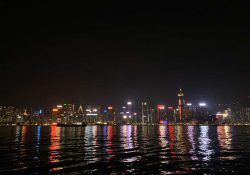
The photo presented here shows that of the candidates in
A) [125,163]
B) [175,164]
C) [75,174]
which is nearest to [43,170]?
[75,174]

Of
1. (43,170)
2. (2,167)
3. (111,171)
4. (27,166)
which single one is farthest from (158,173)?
(2,167)

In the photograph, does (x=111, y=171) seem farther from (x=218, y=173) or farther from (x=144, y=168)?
(x=218, y=173)

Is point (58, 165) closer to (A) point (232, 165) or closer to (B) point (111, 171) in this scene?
(B) point (111, 171)

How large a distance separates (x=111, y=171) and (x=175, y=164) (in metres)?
7.09

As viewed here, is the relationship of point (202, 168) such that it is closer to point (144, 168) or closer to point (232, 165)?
point (232, 165)

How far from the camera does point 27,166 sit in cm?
2033

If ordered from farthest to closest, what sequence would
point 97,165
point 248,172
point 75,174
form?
1. point 97,165
2. point 248,172
3. point 75,174

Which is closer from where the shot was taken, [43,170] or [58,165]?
[43,170]

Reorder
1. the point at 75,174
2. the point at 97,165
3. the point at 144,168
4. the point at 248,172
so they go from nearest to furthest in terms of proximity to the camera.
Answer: the point at 75,174 → the point at 248,172 → the point at 144,168 → the point at 97,165

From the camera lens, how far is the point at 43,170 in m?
18.7

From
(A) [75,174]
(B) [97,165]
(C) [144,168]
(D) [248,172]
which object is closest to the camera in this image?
(A) [75,174]

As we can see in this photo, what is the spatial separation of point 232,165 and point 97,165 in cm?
1341

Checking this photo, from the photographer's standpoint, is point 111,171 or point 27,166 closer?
point 111,171

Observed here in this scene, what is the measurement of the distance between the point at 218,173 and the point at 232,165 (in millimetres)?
4235
